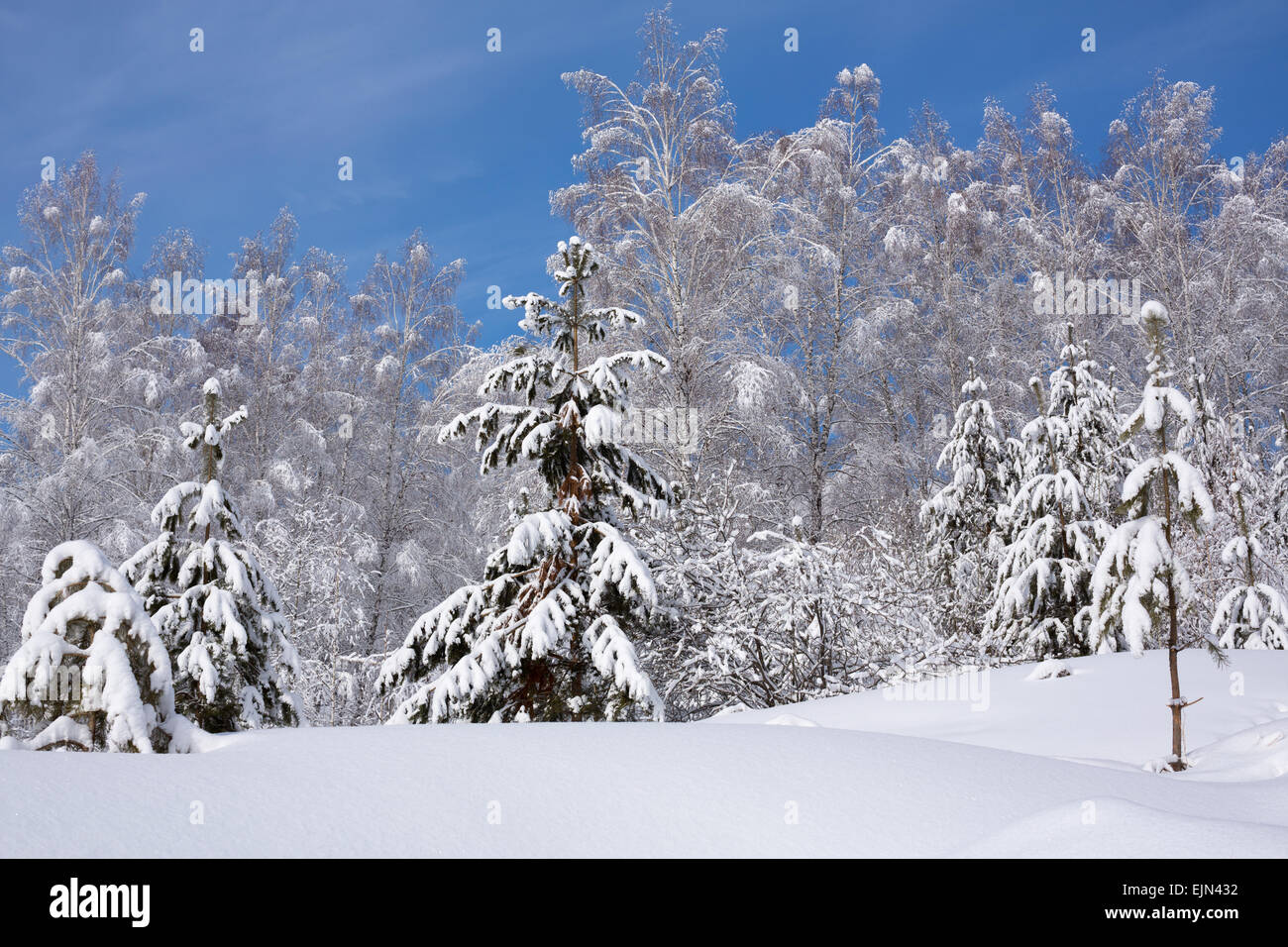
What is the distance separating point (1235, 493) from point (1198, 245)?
16.9 m

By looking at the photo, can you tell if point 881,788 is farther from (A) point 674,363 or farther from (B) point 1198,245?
(B) point 1198,245

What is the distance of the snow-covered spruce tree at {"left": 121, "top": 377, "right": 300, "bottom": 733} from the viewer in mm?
8812

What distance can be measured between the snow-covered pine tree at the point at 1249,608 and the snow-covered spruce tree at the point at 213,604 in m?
10.3

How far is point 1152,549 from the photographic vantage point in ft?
18.9

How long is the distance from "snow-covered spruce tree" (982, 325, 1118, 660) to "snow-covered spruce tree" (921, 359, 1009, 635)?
1675mm

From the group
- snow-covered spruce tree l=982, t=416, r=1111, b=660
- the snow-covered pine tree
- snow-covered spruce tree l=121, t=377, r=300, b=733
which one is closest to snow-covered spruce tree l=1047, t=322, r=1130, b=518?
snow-covered spruce tree l=982, t=416, r=1111, b=660

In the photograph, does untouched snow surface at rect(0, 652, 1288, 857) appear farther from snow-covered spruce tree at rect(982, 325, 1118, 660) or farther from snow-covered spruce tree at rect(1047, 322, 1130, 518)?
snow-covered spruce tree at rect(1047, 322, 1130, 518)

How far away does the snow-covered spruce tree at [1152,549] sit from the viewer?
573 centimetres

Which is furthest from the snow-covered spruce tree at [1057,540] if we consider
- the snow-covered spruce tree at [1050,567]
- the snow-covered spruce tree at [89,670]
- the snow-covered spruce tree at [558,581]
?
the snow-covered spruce tree at [89,670]

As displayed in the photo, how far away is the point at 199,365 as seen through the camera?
21.2 m

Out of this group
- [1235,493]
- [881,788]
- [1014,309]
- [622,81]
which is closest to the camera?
[881,788]

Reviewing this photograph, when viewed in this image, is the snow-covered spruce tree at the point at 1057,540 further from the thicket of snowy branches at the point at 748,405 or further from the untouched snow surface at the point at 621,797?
the untouched snow surface at the point at 621,797
